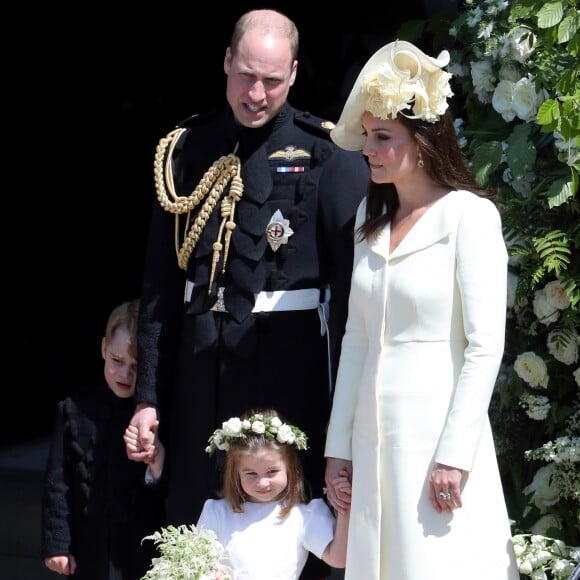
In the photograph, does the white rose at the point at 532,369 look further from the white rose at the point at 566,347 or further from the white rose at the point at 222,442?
the white rose at the point at 222,442

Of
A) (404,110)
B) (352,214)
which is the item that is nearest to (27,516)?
(352,214)

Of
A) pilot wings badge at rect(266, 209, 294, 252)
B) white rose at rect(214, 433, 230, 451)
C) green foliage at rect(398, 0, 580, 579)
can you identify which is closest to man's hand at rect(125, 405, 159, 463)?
white rose at rect(214, 433, 230, 451)

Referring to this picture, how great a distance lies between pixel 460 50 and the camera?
4367 millimetres

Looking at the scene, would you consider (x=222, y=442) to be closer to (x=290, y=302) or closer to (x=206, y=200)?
(x=290, y=302)

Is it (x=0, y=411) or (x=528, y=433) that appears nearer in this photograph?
(x=528, y=433)

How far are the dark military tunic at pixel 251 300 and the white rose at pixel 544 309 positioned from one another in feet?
1.76

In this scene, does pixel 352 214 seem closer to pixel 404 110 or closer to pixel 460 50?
pixel 404 110

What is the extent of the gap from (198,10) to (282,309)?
8.11 ft

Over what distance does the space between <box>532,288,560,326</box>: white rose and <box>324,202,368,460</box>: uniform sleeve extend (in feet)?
2.10

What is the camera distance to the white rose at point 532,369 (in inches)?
156

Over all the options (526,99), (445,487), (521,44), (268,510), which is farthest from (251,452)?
(521,44)

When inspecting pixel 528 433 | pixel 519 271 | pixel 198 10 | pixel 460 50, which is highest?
pixel 198 10

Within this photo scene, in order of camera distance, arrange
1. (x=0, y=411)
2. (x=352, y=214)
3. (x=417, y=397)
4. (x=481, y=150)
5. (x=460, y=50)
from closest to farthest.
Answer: (x=417, y=397) → (x=352, y=214) → (x=481, y=150) → (x=460, y=50) → (x=0, y=411)

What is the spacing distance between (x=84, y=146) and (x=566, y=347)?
9.69 feet
